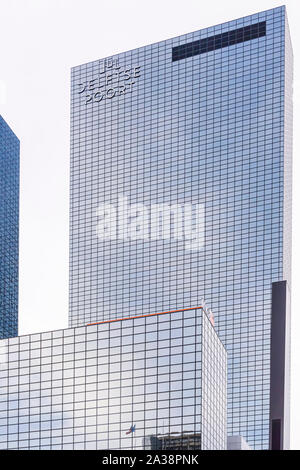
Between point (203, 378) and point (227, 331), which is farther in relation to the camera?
point (227, 331)

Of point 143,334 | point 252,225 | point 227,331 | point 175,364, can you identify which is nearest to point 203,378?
point 175,364

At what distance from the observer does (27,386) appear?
137 m

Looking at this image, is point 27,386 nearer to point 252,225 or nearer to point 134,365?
point 134,365

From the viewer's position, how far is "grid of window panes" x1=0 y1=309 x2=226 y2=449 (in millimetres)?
123562

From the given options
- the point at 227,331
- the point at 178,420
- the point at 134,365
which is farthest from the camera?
the point at 227,331

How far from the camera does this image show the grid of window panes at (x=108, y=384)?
124 metres

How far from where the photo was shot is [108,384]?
131m

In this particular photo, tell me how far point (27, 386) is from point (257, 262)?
73452 millimetres

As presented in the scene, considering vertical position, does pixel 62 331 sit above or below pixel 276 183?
below
